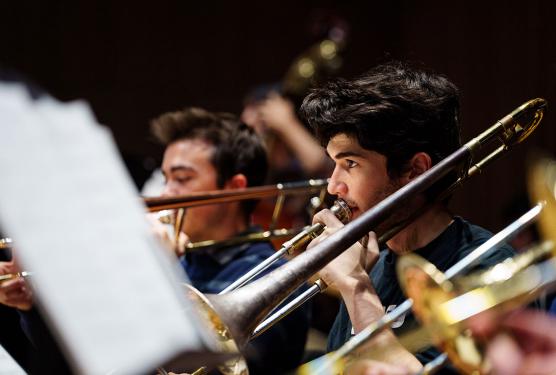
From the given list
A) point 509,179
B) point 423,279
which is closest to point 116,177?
point 423,279

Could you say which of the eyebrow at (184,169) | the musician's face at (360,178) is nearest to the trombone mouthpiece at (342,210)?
the musician's face at (360,178)

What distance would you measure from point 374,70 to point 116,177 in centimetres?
70

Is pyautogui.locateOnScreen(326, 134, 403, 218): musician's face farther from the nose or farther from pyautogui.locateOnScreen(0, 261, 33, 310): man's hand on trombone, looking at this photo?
pyautogui.locateOnScreen(0, 261, 33, 310): man's hand on trombone

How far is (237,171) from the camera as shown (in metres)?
2.77

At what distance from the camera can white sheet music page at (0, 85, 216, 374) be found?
1177 millimetres

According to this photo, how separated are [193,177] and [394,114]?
1.16 m

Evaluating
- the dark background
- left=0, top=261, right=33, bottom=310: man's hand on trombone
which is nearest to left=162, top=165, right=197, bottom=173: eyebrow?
left=0, top=261, right=33, bottom=310: man's hand on trombone

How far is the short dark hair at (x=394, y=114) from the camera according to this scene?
1.65 m

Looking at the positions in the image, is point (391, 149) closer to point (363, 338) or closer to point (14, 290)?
point (363, 338)

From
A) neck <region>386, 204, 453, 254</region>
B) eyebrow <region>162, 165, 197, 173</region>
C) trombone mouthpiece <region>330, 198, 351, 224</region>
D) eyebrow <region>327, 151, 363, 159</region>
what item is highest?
eyebrow <region>327, 151, 363, 159</region>

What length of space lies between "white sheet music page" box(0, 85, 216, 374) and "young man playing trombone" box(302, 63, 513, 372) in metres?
0.44

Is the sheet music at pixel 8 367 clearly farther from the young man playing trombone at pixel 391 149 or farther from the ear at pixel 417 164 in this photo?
the ear at pixel 417 164

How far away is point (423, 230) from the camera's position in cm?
Answer: 163

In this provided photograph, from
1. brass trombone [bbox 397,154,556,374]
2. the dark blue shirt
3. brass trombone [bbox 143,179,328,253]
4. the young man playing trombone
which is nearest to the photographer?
brass trombone [bbox 397,154,556,374]
